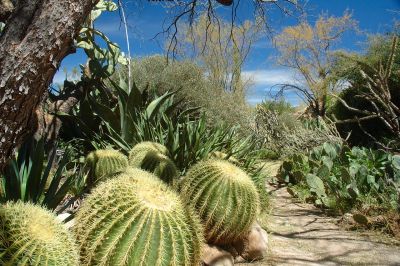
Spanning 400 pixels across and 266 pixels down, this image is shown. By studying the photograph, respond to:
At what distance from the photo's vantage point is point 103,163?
4.36 m

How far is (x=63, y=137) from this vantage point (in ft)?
22.3

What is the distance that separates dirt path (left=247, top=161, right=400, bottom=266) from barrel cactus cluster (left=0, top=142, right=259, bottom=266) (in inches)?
31.0

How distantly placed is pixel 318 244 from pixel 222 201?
5.56ft

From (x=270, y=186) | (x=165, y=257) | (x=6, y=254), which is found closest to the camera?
(x=6, y=254)

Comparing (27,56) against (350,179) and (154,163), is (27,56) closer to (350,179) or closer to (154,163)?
(154,163)

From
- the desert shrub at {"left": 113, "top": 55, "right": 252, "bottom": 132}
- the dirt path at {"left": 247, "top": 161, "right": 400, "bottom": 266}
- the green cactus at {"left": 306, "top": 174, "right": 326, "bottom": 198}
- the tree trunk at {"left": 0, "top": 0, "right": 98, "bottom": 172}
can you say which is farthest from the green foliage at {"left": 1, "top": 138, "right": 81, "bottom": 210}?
the desert shrub at {"left": 113, "top": 55, "right": 252, "bottom": 132}

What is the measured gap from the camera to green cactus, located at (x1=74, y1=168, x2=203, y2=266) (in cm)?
237

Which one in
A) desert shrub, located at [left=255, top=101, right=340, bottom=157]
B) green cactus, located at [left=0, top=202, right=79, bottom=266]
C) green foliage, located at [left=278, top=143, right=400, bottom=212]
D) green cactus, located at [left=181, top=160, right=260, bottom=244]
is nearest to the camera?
green cactus, located at [left=0, top=202, right=79, bottom=266]

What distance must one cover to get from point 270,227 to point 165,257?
2991mm

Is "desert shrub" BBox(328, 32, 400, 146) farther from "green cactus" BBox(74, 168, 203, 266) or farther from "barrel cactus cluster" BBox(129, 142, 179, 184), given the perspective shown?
"green cactus" BBox(74, 168, 203, 266)

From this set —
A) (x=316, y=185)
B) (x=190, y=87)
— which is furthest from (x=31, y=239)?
(x=190, y=87)

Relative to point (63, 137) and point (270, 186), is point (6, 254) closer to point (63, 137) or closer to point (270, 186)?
point (63, 137)

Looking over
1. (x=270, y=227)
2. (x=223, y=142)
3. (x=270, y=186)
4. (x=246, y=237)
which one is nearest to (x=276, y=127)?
(x=270, y=186)

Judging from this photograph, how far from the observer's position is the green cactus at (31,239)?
1833 mm
